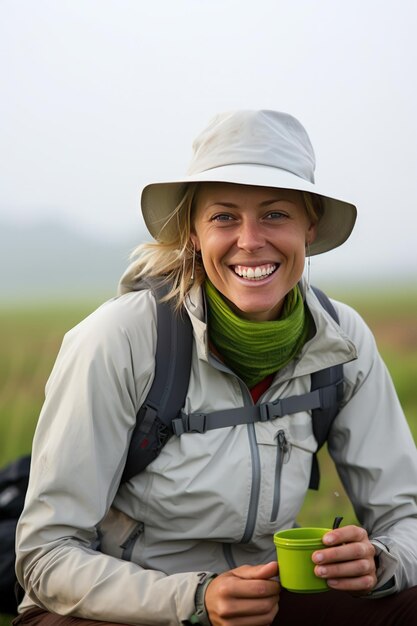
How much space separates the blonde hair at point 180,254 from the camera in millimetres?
2617

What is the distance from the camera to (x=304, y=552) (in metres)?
2.08

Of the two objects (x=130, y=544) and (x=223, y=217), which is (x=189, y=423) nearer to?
(x=130, y=544)

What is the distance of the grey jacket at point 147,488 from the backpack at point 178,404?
0.02m

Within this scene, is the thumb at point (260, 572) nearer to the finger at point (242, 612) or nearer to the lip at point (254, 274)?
the finger at point (242, 612)

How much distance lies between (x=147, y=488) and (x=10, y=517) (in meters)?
1.02

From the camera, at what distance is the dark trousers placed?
239cm

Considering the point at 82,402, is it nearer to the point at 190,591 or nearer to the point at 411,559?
the point at 190,591

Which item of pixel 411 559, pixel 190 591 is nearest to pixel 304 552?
pixel 190 591

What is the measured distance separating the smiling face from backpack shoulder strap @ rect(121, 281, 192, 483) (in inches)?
7.5

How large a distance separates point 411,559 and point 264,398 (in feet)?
1.75

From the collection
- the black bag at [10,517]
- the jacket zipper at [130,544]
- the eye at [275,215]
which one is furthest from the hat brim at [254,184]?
the black bag at [10,517]

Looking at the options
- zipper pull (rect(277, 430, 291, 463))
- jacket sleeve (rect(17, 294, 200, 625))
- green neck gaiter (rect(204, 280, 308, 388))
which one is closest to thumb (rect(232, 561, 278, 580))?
jacket sleeve (rect(17, 294, 200, 625))

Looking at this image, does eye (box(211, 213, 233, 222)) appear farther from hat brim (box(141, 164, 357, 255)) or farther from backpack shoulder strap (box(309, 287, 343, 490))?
backpack shoulder strap (box(309, 287, 343, 490))

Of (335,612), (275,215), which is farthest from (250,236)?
(335,612)
